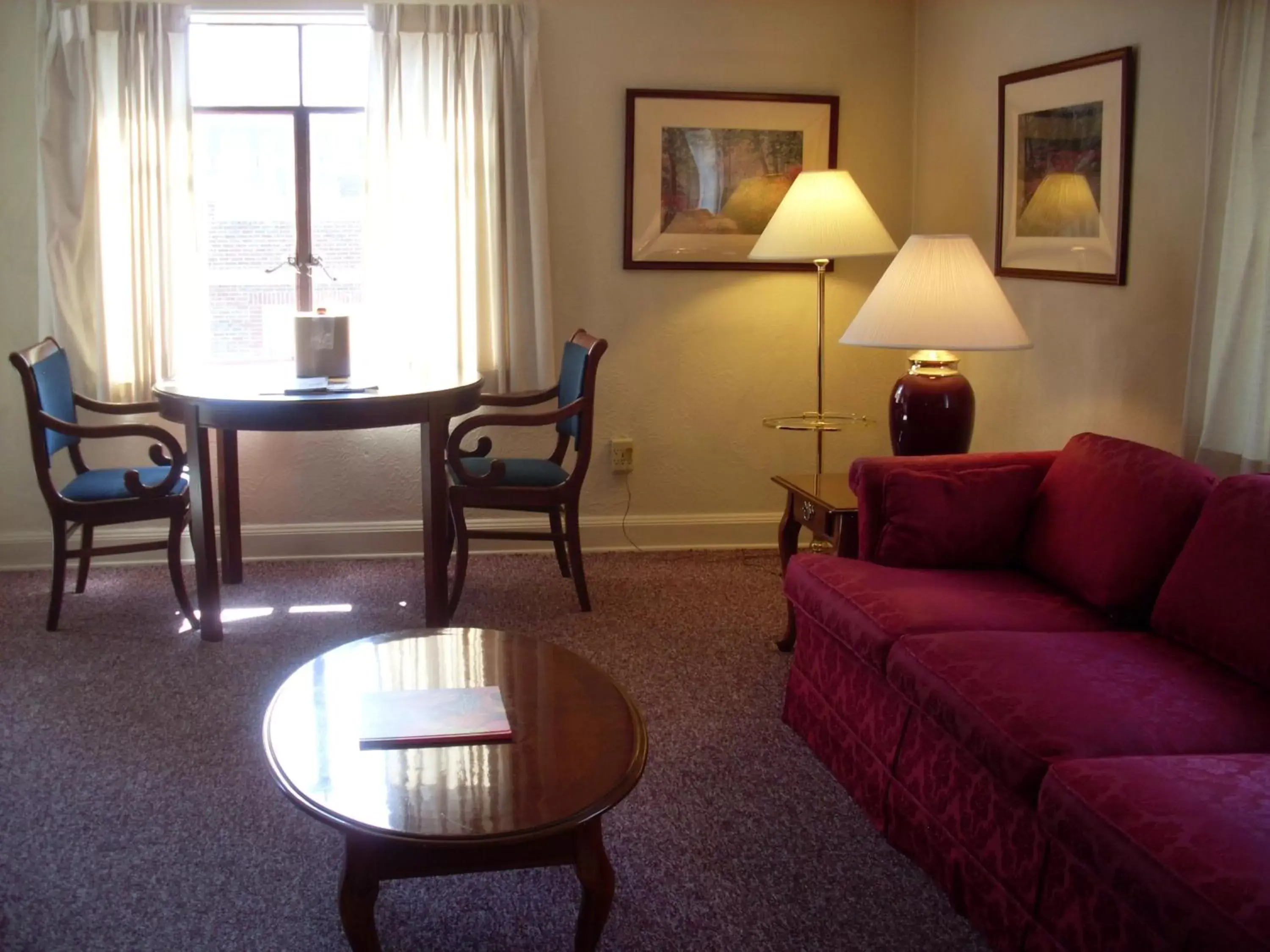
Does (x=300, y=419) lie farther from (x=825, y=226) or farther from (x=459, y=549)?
(x=825, y=226)

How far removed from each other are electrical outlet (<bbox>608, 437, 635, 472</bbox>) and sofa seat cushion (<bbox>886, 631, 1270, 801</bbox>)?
2.46 metres

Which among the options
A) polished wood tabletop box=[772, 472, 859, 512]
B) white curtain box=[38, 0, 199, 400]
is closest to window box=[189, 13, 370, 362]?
white curtain box=[38, 0, 199, 400]

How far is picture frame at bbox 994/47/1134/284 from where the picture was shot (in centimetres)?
347

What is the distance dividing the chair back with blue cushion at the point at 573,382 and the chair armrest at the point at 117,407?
53.0 inches

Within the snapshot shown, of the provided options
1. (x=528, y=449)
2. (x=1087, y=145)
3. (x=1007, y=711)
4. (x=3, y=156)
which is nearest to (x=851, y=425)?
(x=528, y=449)

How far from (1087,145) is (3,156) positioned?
3.62 m

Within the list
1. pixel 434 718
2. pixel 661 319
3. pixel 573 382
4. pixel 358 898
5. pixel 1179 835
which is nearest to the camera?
pixel 1179 835

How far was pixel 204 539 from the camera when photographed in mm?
3770

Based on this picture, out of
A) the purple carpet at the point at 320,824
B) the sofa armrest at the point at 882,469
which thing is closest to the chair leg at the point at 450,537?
the purple carpet at the point at 320,824

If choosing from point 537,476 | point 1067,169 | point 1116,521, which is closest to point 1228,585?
point 1116,521

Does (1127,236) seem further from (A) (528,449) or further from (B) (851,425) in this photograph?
(A) (528,449)

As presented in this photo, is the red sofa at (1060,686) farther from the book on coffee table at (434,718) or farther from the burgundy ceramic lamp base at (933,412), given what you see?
the book on coffee table at (434,718)

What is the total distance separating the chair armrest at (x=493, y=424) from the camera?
156 inches

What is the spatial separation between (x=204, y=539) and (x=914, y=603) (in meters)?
2.17
